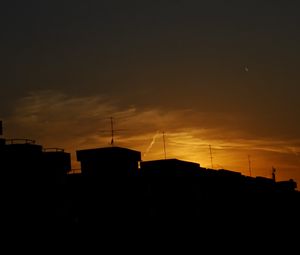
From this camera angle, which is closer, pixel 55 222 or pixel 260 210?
pixel 55 222

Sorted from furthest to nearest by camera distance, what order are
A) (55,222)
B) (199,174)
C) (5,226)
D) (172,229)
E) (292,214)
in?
(292,214) → (199,174) → (172,229) → (55,222) → (5,226)

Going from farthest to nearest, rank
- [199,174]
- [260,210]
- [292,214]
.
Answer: [292,214] < [260,210] < [199,174]

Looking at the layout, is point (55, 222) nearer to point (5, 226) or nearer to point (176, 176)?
point (5, 226)

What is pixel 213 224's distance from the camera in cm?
6475

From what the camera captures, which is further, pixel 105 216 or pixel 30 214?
pixel 105 216

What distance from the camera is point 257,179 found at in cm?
8469

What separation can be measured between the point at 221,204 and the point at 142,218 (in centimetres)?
1934

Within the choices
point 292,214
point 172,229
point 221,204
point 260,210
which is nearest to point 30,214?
point 172,229

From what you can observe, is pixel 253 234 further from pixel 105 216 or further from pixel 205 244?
pixel 105 216

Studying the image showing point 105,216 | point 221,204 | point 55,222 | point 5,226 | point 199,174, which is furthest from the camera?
point 221,204

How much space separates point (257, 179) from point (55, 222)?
47.5 metres

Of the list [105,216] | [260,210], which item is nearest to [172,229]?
[105,216]

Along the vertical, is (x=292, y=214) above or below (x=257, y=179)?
below

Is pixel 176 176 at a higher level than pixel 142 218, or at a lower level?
higher
